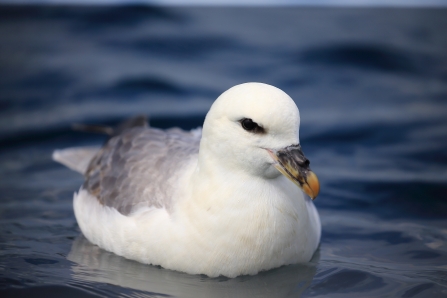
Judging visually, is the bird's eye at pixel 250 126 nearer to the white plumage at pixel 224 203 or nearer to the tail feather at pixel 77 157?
the white plumage at pixel 224 203

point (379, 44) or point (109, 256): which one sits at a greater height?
point (379, 44)

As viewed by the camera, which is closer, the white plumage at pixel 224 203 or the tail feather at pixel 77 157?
the white plumage at pixel 224 203

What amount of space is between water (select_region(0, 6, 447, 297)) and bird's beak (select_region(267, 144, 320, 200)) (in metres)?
0.88

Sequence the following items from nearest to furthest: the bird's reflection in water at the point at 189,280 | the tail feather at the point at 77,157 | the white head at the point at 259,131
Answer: the white head at the point at 259,131
the bird's reflection in water at the point at 189,280
the tail feather at the point at 77,157

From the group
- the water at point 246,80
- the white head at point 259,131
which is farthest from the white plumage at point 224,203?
the water at point 246,80

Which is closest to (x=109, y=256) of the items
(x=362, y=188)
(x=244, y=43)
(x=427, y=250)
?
(x=427, y=250)

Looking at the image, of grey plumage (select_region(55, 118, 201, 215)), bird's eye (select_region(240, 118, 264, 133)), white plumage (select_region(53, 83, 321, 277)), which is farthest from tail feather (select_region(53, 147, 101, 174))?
bird's eye (select_region(240, 118, 264, 133))

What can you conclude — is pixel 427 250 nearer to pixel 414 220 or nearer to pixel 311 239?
pixel 414 220

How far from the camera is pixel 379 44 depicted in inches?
413

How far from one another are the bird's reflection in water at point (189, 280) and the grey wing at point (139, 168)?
43cm

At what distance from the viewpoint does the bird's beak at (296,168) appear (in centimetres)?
376

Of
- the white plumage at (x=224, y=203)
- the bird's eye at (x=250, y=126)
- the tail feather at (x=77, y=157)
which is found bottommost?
the white plumage at (x=224, y=203)

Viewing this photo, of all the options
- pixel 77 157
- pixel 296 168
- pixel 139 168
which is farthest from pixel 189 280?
pixel 77 157

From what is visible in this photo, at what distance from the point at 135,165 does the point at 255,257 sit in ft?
4.26
